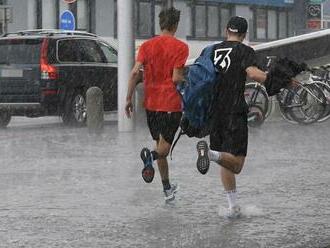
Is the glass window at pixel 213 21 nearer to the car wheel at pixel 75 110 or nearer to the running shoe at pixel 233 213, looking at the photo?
the car wheel at pixel 75 110

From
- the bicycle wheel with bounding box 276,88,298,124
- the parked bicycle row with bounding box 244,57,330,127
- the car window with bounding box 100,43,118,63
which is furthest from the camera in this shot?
the car window with bounding box 100,43,118,63

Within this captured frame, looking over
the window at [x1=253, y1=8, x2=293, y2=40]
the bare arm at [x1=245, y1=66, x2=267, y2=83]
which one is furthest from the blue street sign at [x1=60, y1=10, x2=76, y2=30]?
the bare arm at [x1=245, y1=66, x2=267, y2=83]

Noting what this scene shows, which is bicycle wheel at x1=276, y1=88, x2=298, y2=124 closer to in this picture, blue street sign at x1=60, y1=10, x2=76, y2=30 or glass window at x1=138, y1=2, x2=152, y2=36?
blue street sign at x1=60, y1=10, x2=76, y2=30

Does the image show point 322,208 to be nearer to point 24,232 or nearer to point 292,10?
point 24,232

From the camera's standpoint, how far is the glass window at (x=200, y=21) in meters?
45.2

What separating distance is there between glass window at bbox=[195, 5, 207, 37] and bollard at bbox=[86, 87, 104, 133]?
30.1 meters

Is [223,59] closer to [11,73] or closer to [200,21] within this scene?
[11,73]

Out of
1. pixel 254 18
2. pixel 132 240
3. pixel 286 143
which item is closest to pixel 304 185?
pixel 132 240

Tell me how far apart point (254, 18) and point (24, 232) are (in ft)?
144

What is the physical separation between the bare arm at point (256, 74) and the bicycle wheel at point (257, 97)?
8629mm

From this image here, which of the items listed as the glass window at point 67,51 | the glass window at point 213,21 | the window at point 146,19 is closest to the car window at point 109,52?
the glass window at point 67,51

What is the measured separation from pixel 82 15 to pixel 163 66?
104 feet

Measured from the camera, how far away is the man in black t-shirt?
705cm

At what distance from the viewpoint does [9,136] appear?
15.3 meters
